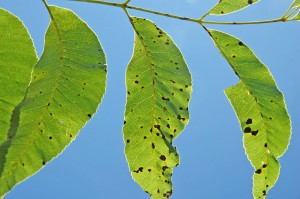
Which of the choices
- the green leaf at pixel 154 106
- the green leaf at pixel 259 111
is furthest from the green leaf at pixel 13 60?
the green leaf at pixel 259 111

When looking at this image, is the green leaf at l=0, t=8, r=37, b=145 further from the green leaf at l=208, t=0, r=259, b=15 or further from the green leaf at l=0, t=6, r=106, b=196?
the green leaf at l=208, t=0, r=259, b=15

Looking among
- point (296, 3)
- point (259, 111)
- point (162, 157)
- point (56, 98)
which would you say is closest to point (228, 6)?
point (296, 3)

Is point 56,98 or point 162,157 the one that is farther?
point 162,157

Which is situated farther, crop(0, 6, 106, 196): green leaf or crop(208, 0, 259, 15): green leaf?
crop(208, 0, 259, 15): green leaf

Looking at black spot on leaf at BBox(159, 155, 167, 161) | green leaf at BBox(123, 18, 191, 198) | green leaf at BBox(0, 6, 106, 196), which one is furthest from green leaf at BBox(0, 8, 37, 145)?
black spot on leaf at BBox(159, 155, 167, 161)

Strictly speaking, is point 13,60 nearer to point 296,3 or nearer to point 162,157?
point 162,157

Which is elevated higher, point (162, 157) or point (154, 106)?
point (154, 106)

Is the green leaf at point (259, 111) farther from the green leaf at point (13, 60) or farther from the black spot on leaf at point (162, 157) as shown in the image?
the green leaf at point (13, 60)
